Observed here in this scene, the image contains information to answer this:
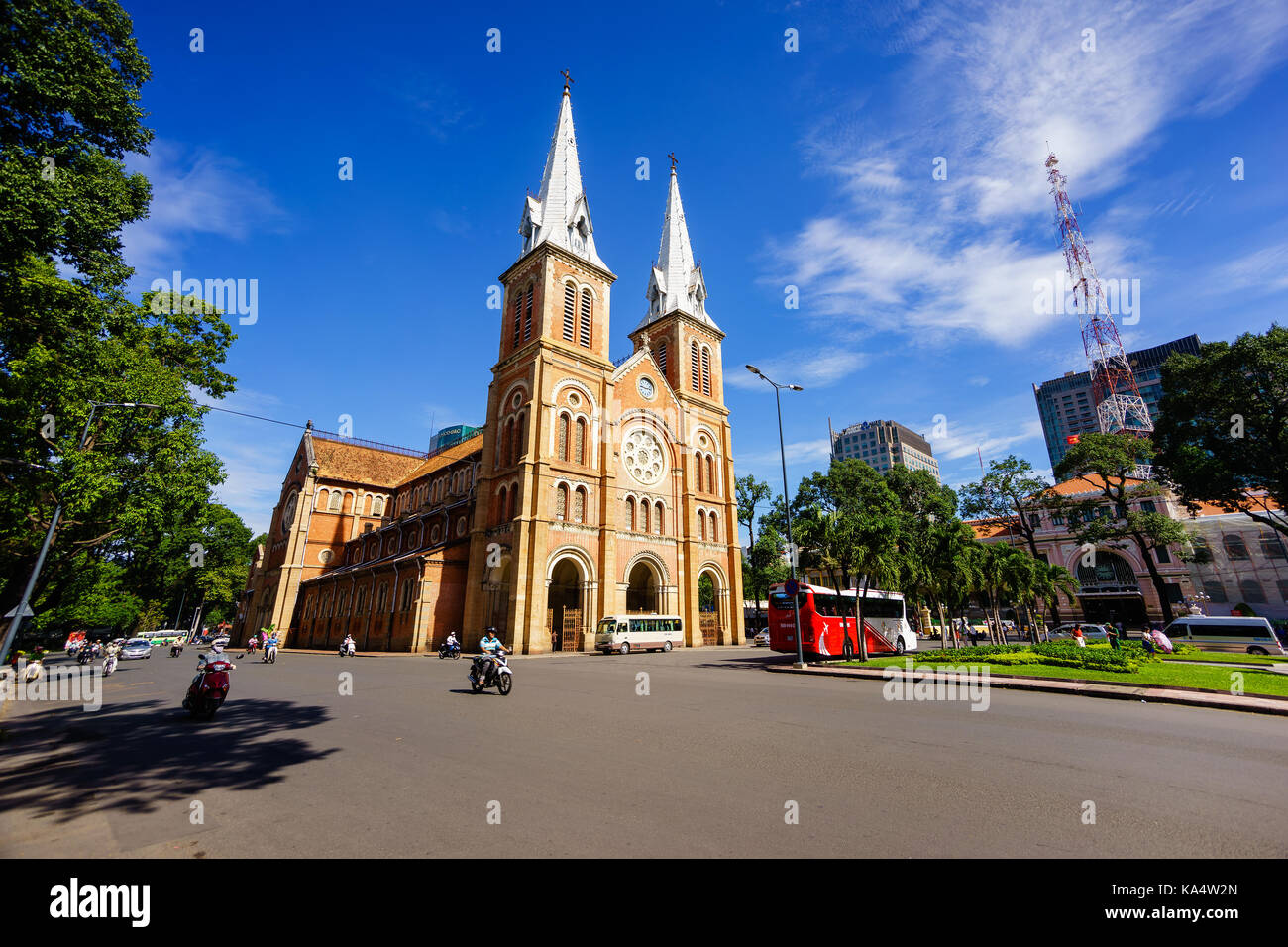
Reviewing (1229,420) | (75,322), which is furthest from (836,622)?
(75,322)

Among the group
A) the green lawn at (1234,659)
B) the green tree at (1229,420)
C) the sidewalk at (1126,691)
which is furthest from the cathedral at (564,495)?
the green tree at (1229,420)

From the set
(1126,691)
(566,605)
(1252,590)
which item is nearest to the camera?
(1126,691)

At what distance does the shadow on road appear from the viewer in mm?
5965

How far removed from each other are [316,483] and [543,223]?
3218cm

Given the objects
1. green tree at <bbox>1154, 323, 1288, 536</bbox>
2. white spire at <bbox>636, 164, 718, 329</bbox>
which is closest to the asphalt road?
green tree at <bbox>1154, 323, 1288, 536</bbox>

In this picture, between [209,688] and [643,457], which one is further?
[643,457]

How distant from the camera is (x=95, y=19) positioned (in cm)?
1700

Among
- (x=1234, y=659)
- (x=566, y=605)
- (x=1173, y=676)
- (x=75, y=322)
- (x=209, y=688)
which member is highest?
(x=75, y=322)

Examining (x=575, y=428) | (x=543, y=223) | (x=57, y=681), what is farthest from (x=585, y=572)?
(x=543, y=223)

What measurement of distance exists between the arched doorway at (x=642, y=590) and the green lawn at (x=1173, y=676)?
2005cm

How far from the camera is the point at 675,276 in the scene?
44344 millimetres

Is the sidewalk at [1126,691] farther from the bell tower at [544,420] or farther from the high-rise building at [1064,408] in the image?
the high-rise building at [1064,408]

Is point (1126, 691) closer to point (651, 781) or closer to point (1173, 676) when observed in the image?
point (1173, 676)

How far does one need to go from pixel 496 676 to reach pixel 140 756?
23.3ft
